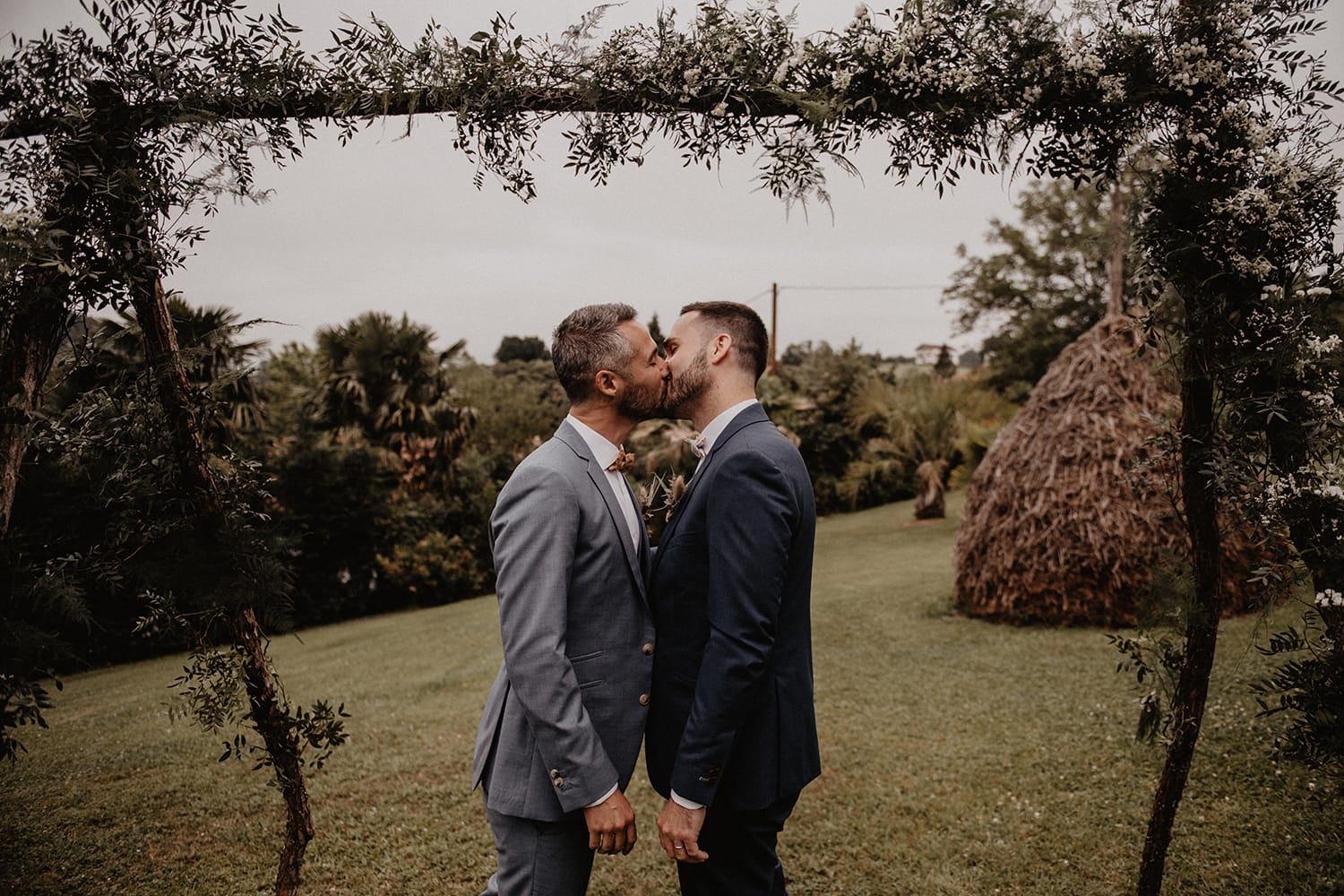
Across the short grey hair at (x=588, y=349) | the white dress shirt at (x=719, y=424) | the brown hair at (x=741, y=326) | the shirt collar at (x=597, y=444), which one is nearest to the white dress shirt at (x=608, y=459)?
the shirt collar at (x=597, y=444)

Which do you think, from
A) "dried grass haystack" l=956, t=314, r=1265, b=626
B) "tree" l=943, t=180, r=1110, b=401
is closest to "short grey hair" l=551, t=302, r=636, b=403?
"dried grass haystack" l=956, t=314, r=1265, b=626

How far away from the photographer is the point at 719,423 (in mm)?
2777

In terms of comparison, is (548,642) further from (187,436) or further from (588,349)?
(187,436)

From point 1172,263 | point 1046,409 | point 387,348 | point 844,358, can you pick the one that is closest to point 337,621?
point 387,348

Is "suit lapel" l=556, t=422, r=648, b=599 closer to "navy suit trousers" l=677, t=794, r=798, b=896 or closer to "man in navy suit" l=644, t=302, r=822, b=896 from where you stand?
"man in navy suit" l=644, t=302, r=822, b=896

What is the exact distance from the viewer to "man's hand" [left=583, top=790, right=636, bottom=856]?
2332mm

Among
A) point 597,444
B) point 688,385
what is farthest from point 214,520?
point 688,385

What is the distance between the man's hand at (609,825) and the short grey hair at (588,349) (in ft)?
4.33

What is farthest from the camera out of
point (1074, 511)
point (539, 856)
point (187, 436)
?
point (1074, 511)

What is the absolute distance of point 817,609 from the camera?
10664mm

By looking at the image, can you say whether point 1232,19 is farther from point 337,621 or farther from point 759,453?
point 337,621

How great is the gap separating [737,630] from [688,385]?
0.95 metres

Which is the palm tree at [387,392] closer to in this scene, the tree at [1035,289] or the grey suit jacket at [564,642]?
the grey suit jacket at [564,642]

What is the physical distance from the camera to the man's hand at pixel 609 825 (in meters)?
2.33
